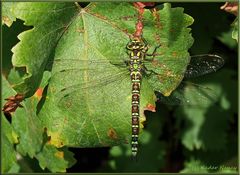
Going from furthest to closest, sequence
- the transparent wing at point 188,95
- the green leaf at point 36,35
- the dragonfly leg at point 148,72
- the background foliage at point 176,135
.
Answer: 1. the transparent wing at point 188,95
2. the background foliage at point 176,135
3. the dragonfly leg at point 148,72
4. the green leaf at point 36,35

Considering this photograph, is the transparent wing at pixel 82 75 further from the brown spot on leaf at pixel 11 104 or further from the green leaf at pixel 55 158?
the green leaf at pixel 55 158

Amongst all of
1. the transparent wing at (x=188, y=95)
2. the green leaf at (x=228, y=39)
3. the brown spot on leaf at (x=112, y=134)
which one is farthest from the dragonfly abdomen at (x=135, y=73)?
the green leaf at (x=228, y=39)

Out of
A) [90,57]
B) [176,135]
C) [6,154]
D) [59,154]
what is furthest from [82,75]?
[176,135]

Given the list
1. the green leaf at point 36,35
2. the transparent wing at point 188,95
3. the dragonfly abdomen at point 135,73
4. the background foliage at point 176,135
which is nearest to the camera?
the green leaf at point 36,35

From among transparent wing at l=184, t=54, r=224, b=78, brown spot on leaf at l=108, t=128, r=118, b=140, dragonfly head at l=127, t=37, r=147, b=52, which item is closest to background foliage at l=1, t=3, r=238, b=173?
transparent wing at l=184, t=54, r=224, b=78

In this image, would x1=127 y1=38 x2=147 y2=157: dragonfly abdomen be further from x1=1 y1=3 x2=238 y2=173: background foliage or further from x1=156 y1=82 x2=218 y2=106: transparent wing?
x1=1 y1=3 x2=238 y2=173: background foliage
